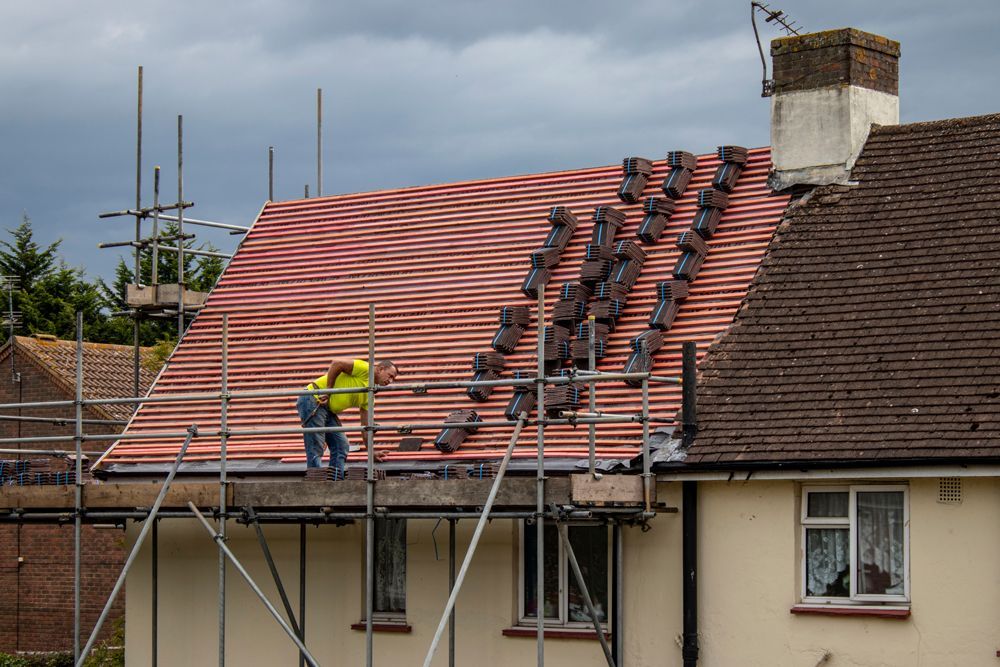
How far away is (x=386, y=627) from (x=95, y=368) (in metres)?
18.9

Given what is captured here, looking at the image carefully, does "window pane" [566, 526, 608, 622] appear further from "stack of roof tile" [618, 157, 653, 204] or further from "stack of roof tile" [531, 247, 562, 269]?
"stack of roof tile" [618, 157, 653, 204]

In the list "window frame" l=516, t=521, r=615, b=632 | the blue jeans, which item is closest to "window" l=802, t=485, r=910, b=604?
"window frame" l=516, t=521, r=615, b=632

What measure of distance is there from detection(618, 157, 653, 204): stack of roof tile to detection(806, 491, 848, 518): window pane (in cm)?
586

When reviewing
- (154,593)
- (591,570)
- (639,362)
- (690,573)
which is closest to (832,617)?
(690,573)

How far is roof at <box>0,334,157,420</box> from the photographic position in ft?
113

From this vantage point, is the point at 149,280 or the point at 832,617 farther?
the point at 149,280

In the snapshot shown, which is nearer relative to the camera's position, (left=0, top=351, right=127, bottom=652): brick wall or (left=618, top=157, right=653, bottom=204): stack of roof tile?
(left=618, top=157, right=653, bottom=204): stack of roof tile

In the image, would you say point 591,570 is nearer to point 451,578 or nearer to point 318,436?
point 451,578

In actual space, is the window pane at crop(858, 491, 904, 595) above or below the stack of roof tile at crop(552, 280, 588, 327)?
below

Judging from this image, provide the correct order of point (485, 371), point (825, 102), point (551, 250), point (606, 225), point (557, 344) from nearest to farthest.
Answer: point (557, 344)
point (485, 371)
point (825, 102)
point (606, 225)
point (551, 250)

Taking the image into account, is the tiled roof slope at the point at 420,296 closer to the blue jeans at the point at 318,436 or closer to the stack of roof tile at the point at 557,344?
the stack of roof tile at the point at 557,344

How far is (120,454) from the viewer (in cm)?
2038

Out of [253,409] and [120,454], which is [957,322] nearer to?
[253,409]

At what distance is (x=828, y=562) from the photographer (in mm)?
16078
